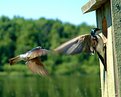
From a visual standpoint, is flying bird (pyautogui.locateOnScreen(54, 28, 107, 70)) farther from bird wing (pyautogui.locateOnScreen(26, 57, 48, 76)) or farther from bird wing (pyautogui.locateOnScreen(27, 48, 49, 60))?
bird wing (pyautogui.locateOnScreen(26, 57, 48, 76))

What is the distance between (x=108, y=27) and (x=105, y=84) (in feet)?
1.86

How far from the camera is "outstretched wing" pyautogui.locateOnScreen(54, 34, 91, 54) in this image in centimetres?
377

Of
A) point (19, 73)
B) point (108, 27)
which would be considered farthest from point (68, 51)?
point (19, 73)

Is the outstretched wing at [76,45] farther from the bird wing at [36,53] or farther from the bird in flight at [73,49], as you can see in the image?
the bird wing at [36,53]

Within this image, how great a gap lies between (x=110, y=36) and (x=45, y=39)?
215 feet

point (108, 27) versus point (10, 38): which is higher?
point (108, 27)

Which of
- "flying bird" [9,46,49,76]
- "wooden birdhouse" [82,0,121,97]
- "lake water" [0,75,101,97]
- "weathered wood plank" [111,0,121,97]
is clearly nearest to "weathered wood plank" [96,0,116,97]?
"wooden birdhouse" [82,0,121,97]

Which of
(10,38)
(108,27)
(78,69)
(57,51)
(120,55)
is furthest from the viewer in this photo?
(10,38)

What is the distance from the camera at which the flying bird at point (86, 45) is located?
3827 mm

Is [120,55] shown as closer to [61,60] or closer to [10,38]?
[61,60]

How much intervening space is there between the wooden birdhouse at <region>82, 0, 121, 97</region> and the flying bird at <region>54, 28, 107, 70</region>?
0.21 ft

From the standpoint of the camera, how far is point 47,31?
75.5 metres

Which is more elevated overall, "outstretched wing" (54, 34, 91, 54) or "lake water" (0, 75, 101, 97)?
"outstretched wing" (54, 34, 91, 54)

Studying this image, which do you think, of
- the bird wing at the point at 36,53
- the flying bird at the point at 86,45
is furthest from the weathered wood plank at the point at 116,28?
the bird wing at the point at 36,53
